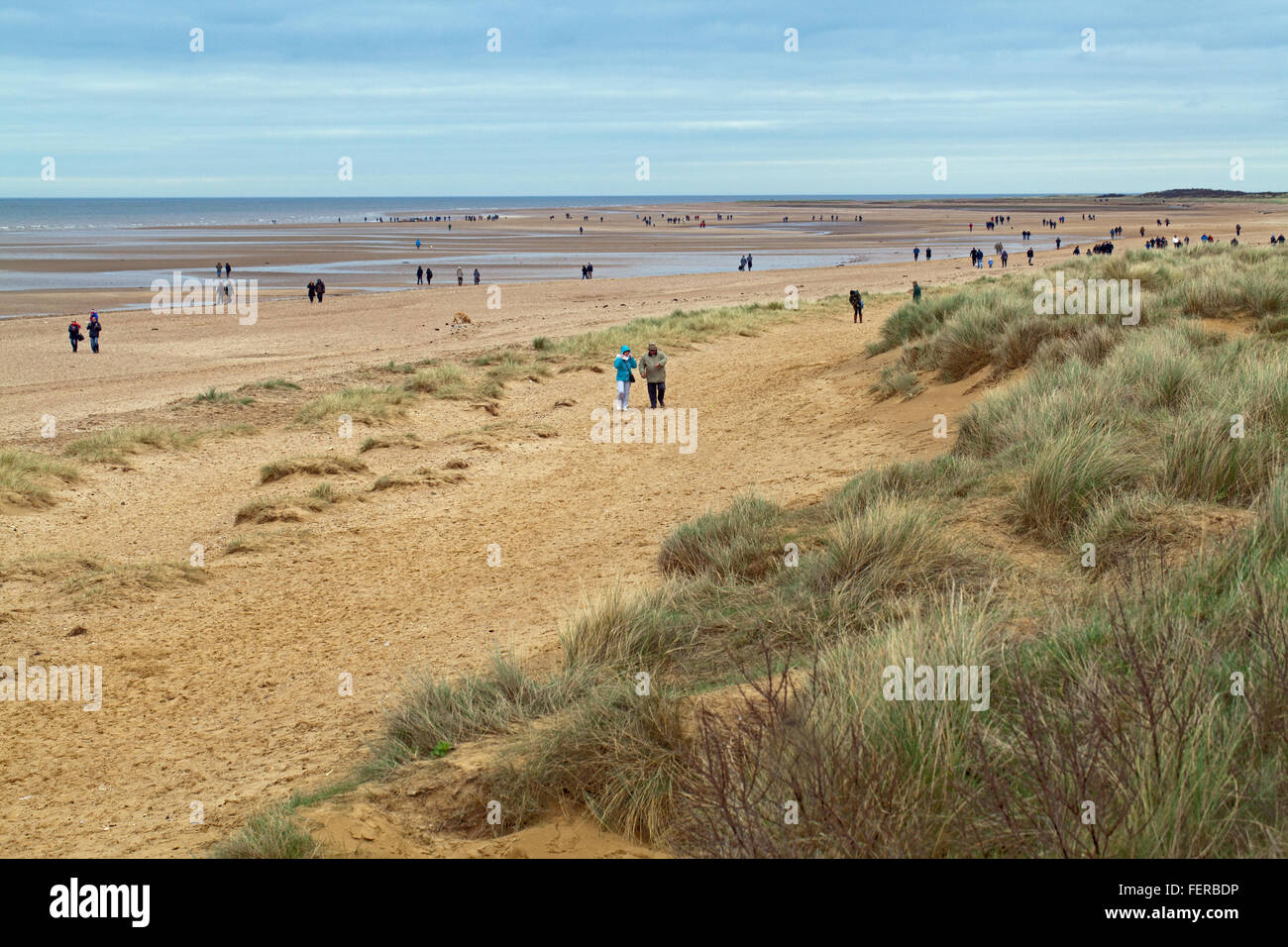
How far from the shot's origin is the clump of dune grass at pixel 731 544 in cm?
848

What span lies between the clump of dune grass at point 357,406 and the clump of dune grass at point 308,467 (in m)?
3.81

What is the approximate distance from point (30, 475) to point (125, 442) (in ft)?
8.82

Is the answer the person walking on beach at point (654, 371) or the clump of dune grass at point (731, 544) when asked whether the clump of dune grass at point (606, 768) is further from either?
the person walking on beach at point (654, 371)

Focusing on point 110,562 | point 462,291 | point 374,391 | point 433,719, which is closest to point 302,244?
point 462,291

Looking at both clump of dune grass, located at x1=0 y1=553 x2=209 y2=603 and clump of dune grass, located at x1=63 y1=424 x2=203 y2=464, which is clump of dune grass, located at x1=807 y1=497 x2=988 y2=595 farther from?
clump of dune grass, located at x1=63 y1=424 x2=203 y2=464

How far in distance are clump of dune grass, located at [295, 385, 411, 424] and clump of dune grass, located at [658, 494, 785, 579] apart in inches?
458

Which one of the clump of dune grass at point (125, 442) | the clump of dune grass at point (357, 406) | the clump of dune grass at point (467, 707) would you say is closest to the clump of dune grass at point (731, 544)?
the clump of dune grass at point (467, 707)

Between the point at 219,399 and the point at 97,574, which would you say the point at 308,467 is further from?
the point at 219,399

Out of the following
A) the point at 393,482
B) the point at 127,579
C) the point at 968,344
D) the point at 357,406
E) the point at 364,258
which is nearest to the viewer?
the point at 127,579

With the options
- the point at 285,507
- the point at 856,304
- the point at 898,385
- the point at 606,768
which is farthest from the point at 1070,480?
the point at 856,304

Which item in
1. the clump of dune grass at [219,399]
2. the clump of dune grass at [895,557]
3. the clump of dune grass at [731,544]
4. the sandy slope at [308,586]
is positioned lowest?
the sandy slope at [308,586]

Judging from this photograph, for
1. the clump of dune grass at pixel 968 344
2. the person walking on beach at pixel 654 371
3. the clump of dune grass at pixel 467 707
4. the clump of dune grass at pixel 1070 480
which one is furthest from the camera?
the person walking on beach at pixel 654 371

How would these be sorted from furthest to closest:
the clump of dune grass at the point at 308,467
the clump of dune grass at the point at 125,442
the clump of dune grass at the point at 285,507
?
the clump of dune grass at the point at 125,442 → the clump of dune grass at the point at 308,467 → the clump of dune grass at the point at 285,507

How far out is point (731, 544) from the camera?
8906 millimetres
